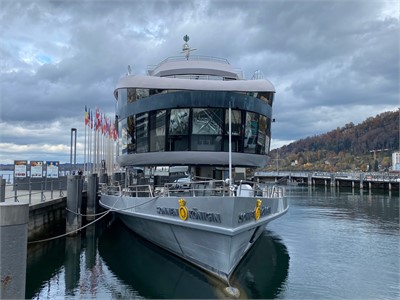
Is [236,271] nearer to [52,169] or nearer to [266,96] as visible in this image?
[266,96]

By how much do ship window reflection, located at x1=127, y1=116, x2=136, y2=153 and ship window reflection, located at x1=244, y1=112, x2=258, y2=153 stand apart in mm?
5058

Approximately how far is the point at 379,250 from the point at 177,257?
397 inches

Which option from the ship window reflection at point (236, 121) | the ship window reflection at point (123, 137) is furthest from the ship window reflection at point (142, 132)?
the ship window reflection at point (236, 121)

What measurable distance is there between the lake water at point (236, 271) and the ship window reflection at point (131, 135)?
14.1 ft

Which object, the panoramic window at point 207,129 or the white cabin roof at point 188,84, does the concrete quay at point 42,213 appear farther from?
the panoramic window at point 207,129

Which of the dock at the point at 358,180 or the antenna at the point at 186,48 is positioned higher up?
the antenna at the point at 186,48

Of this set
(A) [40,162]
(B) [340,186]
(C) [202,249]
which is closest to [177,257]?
(C) [202,249]

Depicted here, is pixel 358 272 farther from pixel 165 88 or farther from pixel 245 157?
pixel 165 88

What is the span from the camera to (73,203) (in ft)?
62.0

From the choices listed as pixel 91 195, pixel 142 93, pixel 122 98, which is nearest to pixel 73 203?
→ pixel 91 195

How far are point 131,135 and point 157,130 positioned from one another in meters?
1.61

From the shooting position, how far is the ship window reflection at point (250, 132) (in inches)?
659

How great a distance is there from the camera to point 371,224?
1018 inches

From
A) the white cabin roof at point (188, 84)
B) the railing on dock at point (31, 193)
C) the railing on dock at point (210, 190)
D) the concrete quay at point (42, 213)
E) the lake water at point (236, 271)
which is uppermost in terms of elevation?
the white cabin roof at point (188, 84)
